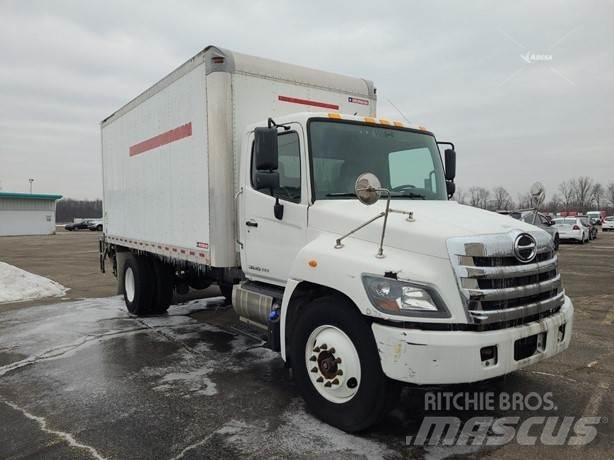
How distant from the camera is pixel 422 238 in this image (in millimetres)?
3543

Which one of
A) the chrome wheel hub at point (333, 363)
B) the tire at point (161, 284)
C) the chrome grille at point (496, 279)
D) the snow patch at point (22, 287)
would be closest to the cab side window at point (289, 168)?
the chrome wheel hub at point (333, 363)

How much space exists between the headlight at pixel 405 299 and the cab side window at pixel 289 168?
1488 mm

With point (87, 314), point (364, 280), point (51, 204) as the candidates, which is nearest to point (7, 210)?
point (51, 204)

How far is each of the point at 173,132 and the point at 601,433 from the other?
5.91 m

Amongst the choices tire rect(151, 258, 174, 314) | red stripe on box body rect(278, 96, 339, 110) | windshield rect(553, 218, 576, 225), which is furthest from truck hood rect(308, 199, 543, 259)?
windshield rect(553, 218, 576, 225)

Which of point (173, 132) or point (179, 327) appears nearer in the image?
point (173, 132)

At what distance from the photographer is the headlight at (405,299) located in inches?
130

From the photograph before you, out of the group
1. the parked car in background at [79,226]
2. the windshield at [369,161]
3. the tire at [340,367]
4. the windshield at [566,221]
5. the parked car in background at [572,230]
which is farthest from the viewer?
the parked car in background at [79,226]

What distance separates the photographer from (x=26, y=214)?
4994 centimetres

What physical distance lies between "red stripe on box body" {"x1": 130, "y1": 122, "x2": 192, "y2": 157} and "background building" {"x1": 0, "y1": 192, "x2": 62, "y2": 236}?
49.0 m

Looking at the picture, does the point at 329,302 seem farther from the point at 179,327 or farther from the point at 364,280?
the point at 179,327

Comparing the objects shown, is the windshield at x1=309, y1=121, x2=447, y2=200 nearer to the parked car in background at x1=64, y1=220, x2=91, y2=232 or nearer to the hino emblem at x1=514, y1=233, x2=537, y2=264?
the hino emblem at x1=514, y1=233, x2=537, y2=264

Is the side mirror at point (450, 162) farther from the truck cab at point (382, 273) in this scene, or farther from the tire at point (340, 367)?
the tire at point (340, 367)

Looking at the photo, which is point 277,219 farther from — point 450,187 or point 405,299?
point 450,187
